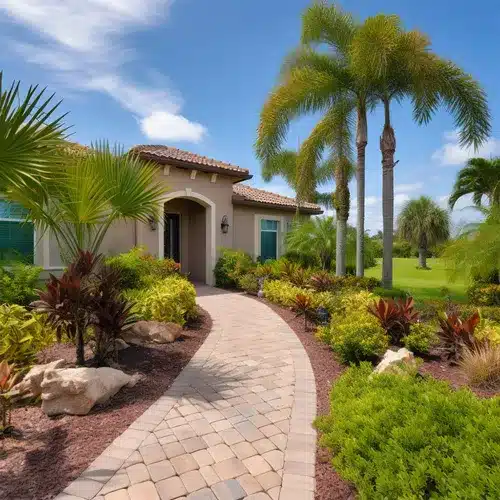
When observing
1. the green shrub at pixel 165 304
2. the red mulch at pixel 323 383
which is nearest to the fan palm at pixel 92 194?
the green shrub at pixel 165 304

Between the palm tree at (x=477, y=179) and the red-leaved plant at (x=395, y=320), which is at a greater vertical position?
the palm tree at (x=477, y=179)

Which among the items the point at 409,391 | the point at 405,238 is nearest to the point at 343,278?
the point at 409,391

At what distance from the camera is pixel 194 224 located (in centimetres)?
1612

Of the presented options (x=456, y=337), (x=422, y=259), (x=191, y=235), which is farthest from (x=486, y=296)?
(x=422, y=259)

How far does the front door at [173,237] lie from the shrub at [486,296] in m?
12.5

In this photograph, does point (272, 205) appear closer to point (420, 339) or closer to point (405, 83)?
point (405, 83)

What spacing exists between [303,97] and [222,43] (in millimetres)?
3750

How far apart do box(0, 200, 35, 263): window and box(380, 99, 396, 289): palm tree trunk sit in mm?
11747

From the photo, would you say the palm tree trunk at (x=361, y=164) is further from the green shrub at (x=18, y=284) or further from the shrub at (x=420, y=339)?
the green shrub at (x=18, y=284)

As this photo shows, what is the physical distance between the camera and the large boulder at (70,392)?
3918mm

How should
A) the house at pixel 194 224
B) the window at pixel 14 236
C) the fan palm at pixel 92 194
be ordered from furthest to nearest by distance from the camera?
the house at pixel 194 224, the window at pixel 14 236, the fan palm at pixel 92 194

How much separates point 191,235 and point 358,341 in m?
11.7

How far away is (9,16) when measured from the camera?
4.98 m

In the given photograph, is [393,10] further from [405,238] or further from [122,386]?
[405,238]
